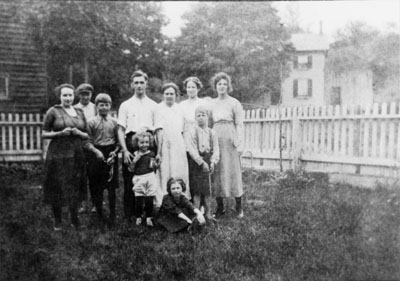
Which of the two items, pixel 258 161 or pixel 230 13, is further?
pixel 258 161

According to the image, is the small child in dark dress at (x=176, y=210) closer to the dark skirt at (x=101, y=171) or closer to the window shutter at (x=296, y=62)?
the dark skirt at (x=101, y=171)

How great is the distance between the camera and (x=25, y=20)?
5988 millimetres

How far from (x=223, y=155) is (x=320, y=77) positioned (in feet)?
4.97

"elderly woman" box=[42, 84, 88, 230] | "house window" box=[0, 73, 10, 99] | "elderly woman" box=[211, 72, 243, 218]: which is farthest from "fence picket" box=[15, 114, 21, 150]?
"elderly woman" box=[211, 72, 243, 218]

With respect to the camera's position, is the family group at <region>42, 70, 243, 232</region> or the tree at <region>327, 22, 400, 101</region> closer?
the tree at <region>327, 22, 400, 101</region>

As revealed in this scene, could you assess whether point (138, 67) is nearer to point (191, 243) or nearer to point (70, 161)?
point (70, 161)

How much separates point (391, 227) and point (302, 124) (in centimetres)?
348

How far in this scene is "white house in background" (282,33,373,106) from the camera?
332 cm

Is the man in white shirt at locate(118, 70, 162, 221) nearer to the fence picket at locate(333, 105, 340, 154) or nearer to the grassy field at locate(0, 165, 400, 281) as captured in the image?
the grassy field at locate(0, 165, 400, 281)

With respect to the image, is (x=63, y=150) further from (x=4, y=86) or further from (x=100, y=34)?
(x=4, y=86)

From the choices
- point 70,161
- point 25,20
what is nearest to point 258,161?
point 70,161

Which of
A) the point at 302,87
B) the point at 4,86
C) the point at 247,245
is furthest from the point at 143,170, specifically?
the point at 4,86

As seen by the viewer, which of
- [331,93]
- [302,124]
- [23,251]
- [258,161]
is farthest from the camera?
[302,124]

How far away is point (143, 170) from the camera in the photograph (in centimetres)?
389
